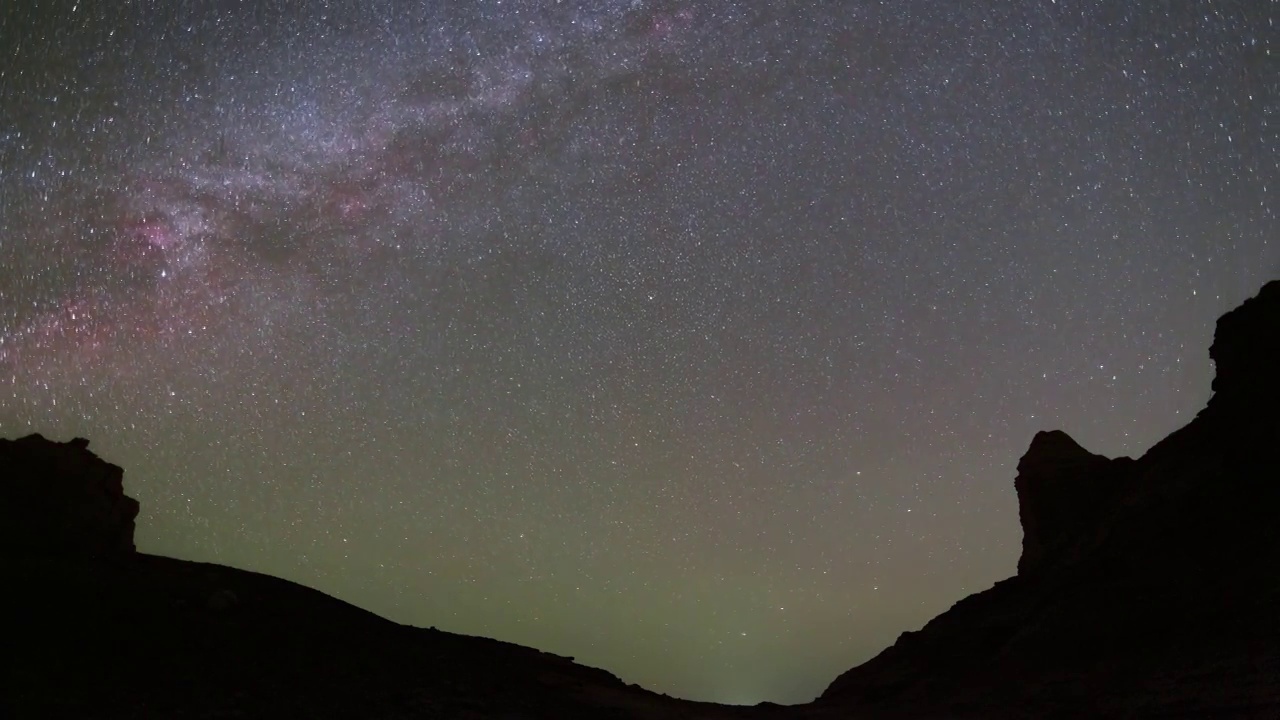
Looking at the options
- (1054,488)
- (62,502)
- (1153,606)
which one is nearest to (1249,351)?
(1153,606)

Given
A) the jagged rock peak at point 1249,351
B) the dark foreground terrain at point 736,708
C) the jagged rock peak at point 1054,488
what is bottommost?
the dark foreground terrain at point 736,708

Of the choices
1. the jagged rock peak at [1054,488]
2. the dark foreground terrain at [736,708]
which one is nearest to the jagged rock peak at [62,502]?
the dark foreground terrain at [736,708]

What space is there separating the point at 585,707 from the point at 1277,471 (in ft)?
62.2

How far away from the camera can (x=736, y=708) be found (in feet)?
79.7

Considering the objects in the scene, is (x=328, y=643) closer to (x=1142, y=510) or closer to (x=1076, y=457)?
(x=1142, y=510)

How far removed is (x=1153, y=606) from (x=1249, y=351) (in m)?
9.82

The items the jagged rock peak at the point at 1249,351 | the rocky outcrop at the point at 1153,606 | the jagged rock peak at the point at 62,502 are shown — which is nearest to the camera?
the rocky outcrop at the point at 1153,606

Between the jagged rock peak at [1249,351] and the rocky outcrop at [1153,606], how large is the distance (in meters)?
0.04

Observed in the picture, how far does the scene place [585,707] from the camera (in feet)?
62.0

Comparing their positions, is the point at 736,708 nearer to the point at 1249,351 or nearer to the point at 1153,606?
the point at 1153,606

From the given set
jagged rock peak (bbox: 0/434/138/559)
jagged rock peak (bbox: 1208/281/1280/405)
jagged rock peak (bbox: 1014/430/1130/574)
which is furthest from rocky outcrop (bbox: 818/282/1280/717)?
jagged rock peak (bbox: 0/434/138/559)

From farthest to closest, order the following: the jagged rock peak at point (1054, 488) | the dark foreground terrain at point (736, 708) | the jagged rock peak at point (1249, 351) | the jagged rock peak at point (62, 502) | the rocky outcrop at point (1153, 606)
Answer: the jagged rock peak at point (1054, 488)
the jagged rock peak at point (1249, 351)
the jagged rock peak at point (62, 502)
the rocky outcrop at point (1153, 606)
the dark foreground terrain at point (736, 708)

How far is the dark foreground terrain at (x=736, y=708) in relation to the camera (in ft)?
47.4

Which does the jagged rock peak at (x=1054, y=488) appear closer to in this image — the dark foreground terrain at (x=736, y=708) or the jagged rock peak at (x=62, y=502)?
the dark foreground terrain at (x=736, y=708)
